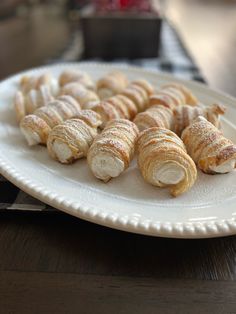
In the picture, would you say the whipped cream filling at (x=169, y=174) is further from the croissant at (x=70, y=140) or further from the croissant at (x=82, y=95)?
the croissant at (x=82, y=95)

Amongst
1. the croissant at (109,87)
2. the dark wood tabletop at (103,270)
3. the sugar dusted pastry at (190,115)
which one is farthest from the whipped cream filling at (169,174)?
the croissant at (109,87)

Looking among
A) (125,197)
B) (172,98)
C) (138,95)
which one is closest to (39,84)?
(138,95)

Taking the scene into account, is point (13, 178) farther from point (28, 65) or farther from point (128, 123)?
point (28, 65)

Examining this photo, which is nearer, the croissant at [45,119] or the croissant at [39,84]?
the croissant at [45,119]

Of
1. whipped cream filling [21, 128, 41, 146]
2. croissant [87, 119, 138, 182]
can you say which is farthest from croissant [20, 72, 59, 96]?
croissant [87, 119, 138, 182]

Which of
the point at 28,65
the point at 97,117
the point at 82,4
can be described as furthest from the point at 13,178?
the point at 82,4

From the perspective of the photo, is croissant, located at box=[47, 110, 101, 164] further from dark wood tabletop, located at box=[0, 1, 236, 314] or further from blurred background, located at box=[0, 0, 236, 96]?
blurred background, located at box=[0, 0, 236, 96]

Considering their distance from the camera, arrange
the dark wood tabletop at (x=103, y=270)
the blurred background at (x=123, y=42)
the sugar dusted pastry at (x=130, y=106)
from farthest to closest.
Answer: the blurred background at (x=123, y=42) → the sugar dusted pastry at (x=130, y=106) → the dark wood tabletop at (x=103, y=270)
